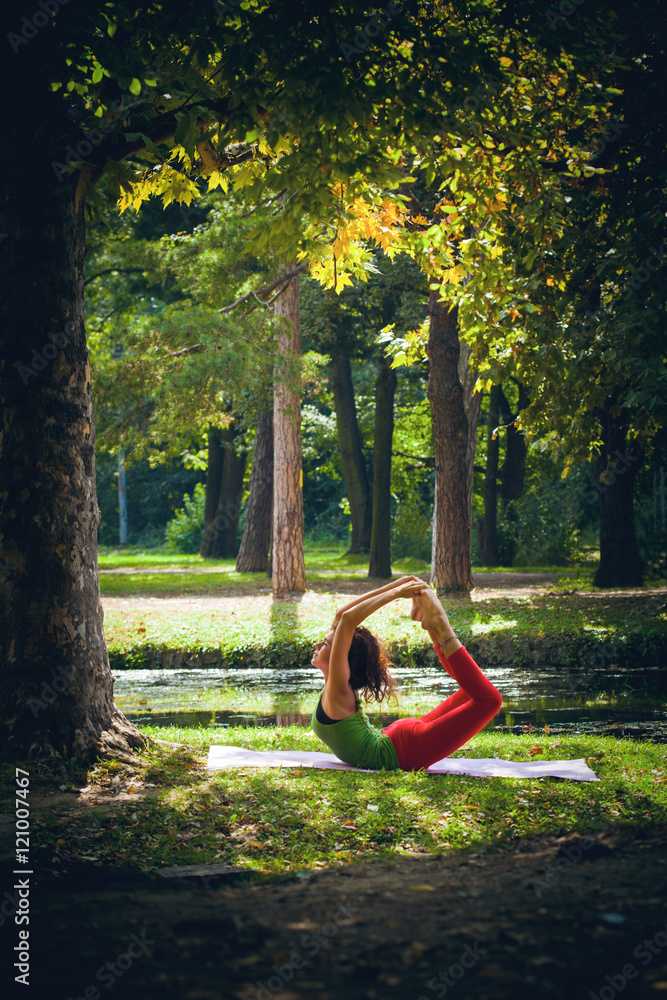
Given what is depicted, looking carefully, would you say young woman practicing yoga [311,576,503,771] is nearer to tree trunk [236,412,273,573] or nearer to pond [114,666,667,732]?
pond [114,666,667,732]

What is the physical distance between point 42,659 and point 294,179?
3845mm

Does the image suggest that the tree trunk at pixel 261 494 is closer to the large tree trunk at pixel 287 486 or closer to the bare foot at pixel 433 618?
the large tree trunk at pixel 287 486

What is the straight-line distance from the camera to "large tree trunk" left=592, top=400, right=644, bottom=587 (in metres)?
18.6

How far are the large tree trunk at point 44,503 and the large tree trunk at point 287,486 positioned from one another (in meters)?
12.3

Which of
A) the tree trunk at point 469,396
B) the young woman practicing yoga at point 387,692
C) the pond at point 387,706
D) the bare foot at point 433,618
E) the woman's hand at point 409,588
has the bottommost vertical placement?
the pond at point 387,706

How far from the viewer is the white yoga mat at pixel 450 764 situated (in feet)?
20.7

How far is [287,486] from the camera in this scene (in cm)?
1870

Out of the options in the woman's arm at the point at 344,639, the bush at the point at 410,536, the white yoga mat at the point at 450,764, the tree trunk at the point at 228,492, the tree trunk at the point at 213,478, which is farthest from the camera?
the tree trunk at the point at 213,478

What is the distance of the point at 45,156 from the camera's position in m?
6.11

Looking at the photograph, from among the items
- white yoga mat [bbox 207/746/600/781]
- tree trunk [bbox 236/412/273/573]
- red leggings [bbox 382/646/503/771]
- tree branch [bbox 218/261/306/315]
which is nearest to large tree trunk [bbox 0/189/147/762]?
white yoga mat [bbox 207/746/600/781]

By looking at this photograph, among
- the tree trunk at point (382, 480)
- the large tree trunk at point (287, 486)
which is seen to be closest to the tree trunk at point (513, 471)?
the tree trunk at point (382, 480)

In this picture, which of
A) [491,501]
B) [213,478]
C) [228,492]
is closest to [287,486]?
[491,501]

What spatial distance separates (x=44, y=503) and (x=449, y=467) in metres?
12.4

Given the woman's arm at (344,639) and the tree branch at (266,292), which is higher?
the tree branch at (266,292)
